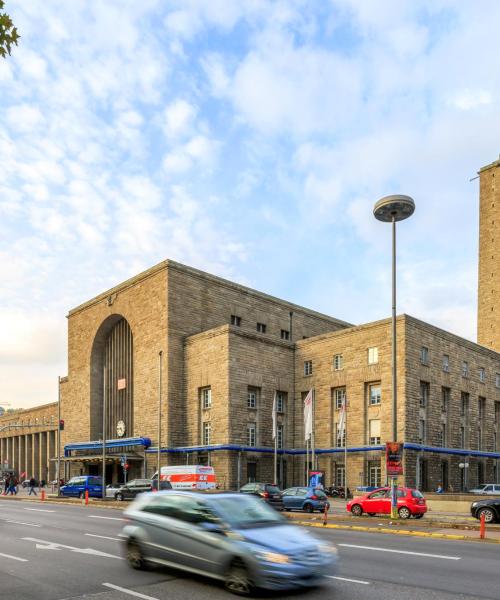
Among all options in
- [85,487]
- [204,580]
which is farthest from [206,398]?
[204,580]

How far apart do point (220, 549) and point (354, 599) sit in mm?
2157

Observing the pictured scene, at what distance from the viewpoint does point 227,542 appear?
9945 mm

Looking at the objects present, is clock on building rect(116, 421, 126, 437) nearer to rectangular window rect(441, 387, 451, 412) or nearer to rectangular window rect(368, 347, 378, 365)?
rectangular window rect(368, 347, 378, 365)

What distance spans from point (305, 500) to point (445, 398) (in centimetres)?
2610

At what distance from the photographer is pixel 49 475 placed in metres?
77.7

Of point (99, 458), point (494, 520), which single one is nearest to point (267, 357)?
point (99, 458)

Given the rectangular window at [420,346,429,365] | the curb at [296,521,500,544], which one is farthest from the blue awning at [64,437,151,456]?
the curb at [296,521,500,544]

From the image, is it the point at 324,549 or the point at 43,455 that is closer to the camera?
the point at 324,549

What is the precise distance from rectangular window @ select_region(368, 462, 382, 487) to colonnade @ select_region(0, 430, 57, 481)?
41290mm

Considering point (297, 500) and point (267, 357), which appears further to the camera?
point (267, 357)

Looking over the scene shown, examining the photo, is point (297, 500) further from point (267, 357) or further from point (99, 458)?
point (99, 458)

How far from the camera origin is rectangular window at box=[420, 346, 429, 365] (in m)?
50.4

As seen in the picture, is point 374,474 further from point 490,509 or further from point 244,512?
point 244,512

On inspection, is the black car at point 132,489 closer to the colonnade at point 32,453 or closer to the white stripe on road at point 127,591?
the white stripe on road at point 127,591
